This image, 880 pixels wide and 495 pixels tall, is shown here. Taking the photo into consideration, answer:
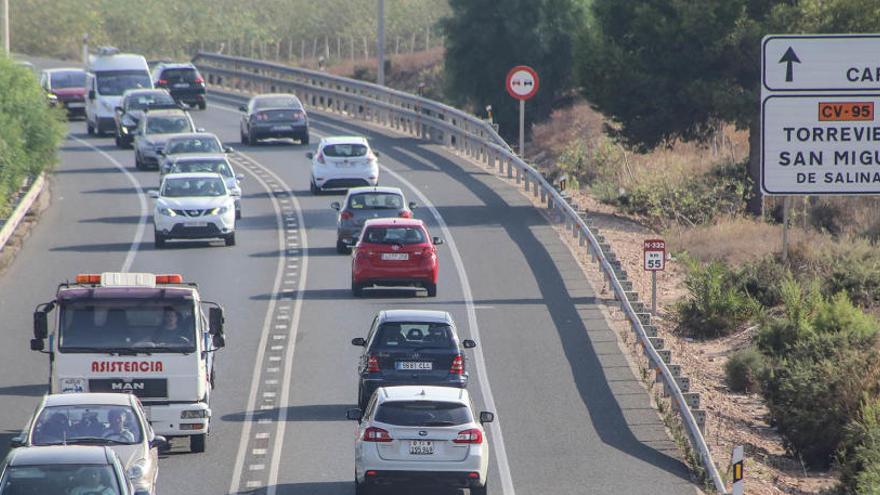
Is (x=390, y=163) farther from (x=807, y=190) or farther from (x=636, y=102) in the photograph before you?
(x=807, y=190)

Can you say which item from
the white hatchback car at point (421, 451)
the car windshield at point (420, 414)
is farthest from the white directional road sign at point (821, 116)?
A: the white hatchback car at point (421, 451)

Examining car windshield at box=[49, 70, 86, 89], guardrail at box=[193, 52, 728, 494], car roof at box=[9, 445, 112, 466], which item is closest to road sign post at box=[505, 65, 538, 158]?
guardrail at box=[193, 52, 728, 494]

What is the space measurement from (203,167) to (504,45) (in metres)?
24.6

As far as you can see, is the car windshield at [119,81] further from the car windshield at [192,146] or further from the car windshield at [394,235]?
the car windshield at [394,235]

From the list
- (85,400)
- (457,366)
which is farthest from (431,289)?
(85,400)

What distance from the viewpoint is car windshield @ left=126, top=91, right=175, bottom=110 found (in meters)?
54.1

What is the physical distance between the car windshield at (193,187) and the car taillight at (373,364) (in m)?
15.6

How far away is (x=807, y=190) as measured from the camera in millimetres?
26578

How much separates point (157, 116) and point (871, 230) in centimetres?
2177

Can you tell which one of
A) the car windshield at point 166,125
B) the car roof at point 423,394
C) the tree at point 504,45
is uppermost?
the tree at point 504,45

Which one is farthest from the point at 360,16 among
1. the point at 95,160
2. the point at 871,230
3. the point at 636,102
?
the point at 871,230

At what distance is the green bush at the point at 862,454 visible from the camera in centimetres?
1953

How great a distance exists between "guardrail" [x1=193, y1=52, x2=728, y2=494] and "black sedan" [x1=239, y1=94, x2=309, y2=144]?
152 inches

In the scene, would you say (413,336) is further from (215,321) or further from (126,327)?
(126,327)
